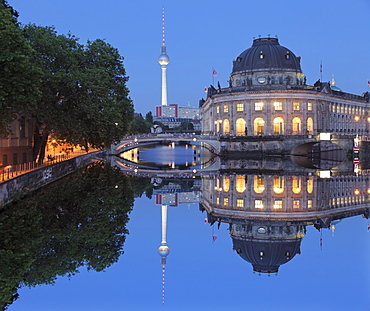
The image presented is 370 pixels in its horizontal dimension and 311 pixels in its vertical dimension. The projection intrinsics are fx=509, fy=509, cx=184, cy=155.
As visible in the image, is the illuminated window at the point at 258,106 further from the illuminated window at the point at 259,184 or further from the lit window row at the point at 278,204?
the lit window row at the point at 278,204

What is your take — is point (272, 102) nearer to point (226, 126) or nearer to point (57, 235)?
point (226, 126)

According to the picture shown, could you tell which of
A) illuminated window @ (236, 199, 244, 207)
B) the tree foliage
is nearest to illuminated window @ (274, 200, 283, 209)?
illuminated window @ (236, 199, 244, 207)

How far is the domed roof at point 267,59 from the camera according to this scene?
123 meters

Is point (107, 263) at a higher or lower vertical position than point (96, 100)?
lower

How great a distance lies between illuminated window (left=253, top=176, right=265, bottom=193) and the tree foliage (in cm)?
1220

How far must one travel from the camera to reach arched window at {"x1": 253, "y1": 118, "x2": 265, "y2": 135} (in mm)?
117375

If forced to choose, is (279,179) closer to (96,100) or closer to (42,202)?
(96,100)

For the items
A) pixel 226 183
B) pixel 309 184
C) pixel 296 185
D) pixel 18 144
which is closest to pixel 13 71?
pixel 18 144

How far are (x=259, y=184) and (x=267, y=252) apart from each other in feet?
87.7

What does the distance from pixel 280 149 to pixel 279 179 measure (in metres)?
55.2

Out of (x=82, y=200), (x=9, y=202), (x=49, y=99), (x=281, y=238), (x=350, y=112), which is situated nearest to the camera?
(x=281, y=238)

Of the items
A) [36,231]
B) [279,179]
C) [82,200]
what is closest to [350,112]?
[279,179]

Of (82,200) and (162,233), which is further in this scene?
(82,200)

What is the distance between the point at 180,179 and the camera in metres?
58.1
